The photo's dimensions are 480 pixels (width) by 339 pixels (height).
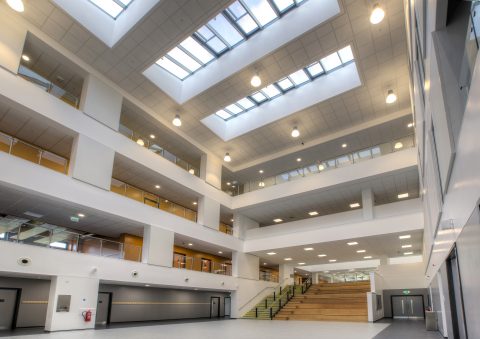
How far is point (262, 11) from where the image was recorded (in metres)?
12.6

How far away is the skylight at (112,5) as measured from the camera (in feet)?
40.7

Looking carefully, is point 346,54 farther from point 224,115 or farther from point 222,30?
point 224,115

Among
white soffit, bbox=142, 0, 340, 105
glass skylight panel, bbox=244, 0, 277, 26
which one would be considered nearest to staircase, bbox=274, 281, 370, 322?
white soffit, bbox=142, 0, 340, 105

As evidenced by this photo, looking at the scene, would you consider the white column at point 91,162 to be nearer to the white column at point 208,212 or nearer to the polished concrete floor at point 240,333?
the polished concrete floor at point 240,333

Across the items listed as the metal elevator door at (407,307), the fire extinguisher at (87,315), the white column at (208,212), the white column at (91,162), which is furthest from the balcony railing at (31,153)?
the metal elevator door at (407,307)

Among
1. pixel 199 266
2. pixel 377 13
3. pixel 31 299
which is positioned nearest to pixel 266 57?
pixel 377 13

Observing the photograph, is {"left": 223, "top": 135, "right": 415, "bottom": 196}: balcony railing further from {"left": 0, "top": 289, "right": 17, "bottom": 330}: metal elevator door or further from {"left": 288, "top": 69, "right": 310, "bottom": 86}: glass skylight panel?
{"left": 0, "top": 289, "right": 17, "bottom": 330}: metal elevator door

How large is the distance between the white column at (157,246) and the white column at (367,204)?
9983mm

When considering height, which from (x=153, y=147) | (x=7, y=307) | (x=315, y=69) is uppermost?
(x=315, y=69)

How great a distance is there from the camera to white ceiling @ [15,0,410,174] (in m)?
11.6

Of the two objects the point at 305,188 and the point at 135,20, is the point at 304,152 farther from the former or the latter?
the point at 135,20

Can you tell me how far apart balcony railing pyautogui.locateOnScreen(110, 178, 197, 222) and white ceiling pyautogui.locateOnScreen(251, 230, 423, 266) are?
599cm

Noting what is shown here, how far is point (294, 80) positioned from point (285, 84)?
1.61ft

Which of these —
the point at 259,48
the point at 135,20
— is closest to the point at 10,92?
the point at 135,20
